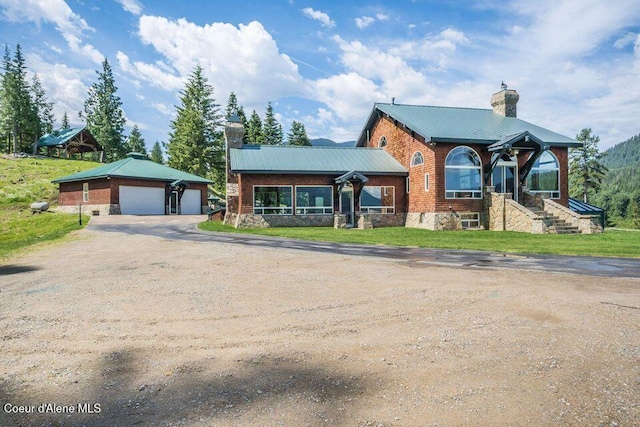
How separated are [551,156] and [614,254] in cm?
1461

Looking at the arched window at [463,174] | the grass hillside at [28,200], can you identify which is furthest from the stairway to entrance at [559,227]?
the grass hillside at [28,200]

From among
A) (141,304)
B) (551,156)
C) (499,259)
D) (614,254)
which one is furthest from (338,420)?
(551,156)

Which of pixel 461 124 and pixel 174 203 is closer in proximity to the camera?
pixel 461 124

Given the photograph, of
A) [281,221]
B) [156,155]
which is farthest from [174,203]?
[156,155]

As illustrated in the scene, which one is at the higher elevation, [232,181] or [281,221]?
[232,181]

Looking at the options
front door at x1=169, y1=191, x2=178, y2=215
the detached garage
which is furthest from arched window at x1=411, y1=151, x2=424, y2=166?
front door at x1=169, y1=191, x2=178, y2=215

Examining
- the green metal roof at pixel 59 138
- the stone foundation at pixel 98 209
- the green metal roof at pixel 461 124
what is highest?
the green metal roof at pixel 59 138

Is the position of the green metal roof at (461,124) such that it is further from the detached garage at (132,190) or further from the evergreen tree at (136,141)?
the evergreen tree at (136,141)

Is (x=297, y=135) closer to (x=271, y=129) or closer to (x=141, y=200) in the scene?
→ (x=271, y=129)

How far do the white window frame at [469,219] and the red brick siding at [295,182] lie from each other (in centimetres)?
430

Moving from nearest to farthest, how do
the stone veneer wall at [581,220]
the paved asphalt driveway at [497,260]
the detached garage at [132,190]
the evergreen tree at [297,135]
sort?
the paved asphalt driveway at [497,260]
the stone veneer wall at [581,220]
the detached garage at [132,190]
the evergreen tree at [297,135]

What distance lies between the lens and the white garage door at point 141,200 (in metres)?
31.5

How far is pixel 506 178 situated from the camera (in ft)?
76.0

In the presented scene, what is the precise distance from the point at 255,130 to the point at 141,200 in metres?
28.7
